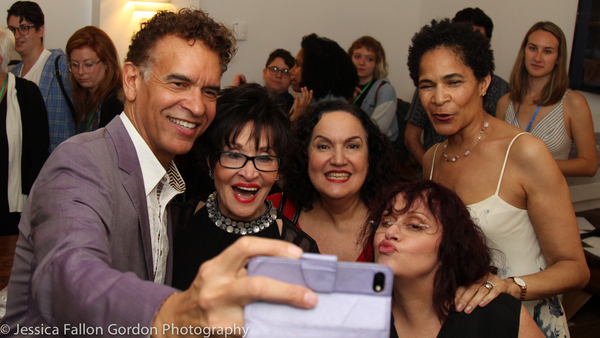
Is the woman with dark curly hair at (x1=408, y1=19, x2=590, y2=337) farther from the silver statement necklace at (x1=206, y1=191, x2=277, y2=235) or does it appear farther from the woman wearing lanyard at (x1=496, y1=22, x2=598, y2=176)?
the woman wearing lanyard at (x1=496, y1=22, x2=598, y2=176)

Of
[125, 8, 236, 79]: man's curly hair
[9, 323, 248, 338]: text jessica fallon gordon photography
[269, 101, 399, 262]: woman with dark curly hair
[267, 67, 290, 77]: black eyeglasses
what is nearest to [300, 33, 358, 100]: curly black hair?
[267, 67, 290, 77]: black eyeglasses

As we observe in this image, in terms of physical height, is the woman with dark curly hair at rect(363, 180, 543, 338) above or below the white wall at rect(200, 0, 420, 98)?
below

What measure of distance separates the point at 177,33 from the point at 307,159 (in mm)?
917

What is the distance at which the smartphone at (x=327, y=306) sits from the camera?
64 centimetres

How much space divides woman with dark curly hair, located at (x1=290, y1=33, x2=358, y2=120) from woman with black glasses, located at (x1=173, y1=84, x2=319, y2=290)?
5.80 feet

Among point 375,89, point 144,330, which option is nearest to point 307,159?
point 144,330

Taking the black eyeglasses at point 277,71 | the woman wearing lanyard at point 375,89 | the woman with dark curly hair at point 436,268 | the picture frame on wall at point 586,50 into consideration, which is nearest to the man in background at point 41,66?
the black eyeglasses at point 277,71

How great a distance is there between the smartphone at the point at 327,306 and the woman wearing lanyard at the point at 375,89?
2.86 metres

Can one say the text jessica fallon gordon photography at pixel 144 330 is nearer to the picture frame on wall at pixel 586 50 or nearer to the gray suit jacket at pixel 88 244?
the gray suit jacket at pixel 88 244

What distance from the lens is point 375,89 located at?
12.6 feet

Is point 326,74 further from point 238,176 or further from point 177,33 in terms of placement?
point 177,33

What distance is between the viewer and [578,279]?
1.65 m

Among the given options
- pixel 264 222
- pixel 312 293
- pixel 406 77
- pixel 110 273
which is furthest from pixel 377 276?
pixel 406 77

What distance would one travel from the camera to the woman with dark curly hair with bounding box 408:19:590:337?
165 centimetres
